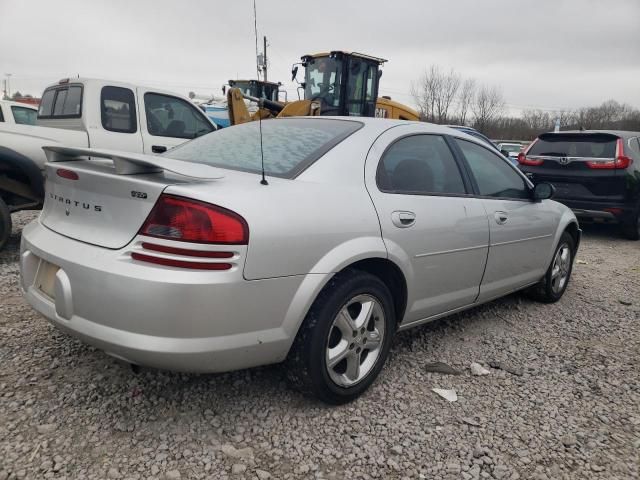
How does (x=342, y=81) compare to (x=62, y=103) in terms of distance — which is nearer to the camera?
(x=62, y=103)

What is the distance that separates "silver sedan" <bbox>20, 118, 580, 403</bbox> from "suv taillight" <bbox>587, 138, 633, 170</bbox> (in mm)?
4800

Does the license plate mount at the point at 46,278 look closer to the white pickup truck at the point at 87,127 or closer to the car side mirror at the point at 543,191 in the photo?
the white pickup truck at the point at 87,127

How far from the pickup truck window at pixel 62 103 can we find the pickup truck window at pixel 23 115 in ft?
6.92

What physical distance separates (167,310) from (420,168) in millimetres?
1793

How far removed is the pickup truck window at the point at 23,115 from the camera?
816cm

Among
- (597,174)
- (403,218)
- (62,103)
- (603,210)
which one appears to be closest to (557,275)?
(403,218)

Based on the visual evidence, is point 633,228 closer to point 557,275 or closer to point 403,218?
point 557,275

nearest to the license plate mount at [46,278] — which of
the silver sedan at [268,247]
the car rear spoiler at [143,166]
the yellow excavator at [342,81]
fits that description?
the silver sedan at [268,247]

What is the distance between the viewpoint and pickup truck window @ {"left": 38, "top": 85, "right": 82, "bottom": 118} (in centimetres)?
581

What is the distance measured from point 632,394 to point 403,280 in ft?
5.01

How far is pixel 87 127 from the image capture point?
18.5ft

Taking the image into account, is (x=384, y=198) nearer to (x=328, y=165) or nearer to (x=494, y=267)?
(x=328, y=165)

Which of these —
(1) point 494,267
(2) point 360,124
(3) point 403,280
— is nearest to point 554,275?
(1) point 494,267

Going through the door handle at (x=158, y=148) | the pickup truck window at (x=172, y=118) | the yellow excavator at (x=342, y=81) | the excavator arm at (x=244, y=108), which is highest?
the yellow excavator at (x=342, y=81)
